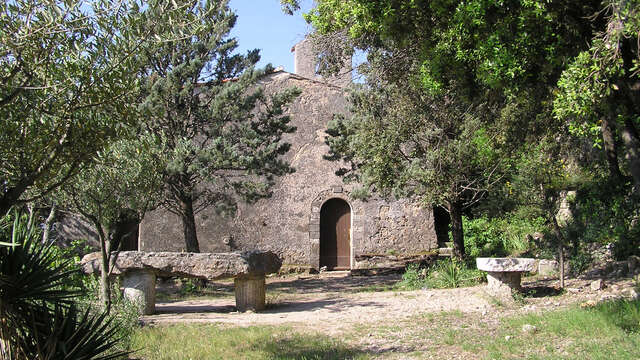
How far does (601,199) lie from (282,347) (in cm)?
801

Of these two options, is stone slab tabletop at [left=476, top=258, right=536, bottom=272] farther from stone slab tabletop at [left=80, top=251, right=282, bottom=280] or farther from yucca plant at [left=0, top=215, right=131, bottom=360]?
yucca plant at [left=0, top=215, right=131, bottom=360]

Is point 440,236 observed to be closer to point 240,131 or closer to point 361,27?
point 240,131

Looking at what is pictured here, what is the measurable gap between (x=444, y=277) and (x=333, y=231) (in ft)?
20.1

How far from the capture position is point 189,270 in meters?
9.30

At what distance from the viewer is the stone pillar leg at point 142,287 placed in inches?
359

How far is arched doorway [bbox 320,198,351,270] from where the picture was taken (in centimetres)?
1703

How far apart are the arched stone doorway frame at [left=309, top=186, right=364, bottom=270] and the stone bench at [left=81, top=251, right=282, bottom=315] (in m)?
7.03

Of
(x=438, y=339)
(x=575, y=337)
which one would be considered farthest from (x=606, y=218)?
(x=438, y=339)

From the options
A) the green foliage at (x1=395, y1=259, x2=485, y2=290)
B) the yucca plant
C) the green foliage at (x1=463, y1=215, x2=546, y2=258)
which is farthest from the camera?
the green foliage at (x1=463, y1=215, x2=546, y2=258)

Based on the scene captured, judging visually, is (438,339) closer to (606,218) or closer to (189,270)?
(189,270)

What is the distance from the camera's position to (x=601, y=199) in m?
11.2

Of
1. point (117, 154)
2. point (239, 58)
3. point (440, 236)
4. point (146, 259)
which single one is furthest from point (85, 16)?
point (440, 236)

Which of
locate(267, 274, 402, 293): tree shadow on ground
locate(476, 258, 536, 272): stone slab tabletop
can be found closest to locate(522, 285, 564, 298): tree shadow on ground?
locate(476, 258, 536, 272): stone slab tabletop

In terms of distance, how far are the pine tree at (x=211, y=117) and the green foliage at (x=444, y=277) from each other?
3.85 m
